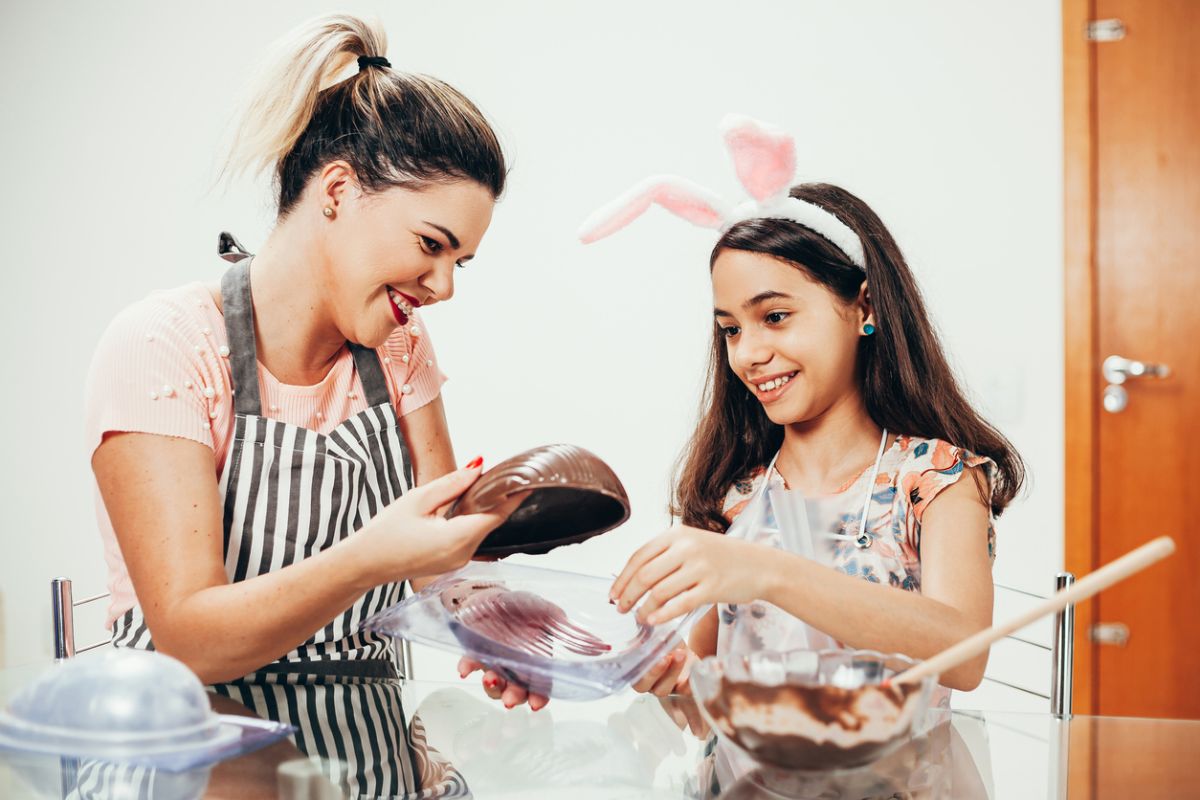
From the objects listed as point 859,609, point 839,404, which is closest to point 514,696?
point 859,609

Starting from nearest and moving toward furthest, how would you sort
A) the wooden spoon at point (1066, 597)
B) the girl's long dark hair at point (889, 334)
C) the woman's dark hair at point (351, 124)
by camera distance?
the wooden spoon at point (1066, 597)
the woman's dark hair at point (351, 124)
the girl's long dark hair at point (889, 334)

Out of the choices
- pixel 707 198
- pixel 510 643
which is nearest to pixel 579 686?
pixel 510 643

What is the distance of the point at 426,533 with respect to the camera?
1074mm

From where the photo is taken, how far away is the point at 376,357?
154cm

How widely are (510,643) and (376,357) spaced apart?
54cm

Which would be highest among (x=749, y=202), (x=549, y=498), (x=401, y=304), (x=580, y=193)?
(x=580, y=193)

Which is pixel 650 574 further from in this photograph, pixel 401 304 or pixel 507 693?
pixel 401 304

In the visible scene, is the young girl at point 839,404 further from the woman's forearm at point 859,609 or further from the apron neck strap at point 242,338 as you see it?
the apron neck strap at point 242,338

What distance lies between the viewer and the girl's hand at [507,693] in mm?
1161

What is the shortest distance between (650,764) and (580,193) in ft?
7.29

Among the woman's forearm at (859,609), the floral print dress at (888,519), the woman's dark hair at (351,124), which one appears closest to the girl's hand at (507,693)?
the woman's forearm at (859,609)

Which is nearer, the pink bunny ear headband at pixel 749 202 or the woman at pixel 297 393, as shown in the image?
the woman at pixel 297 393

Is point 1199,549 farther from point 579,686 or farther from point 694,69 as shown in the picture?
point 579,686

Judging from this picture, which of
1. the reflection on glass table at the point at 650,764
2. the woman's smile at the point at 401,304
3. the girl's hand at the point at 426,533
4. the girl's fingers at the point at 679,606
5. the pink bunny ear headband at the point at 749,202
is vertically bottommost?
the reflection on glass table at the point at 650,764
